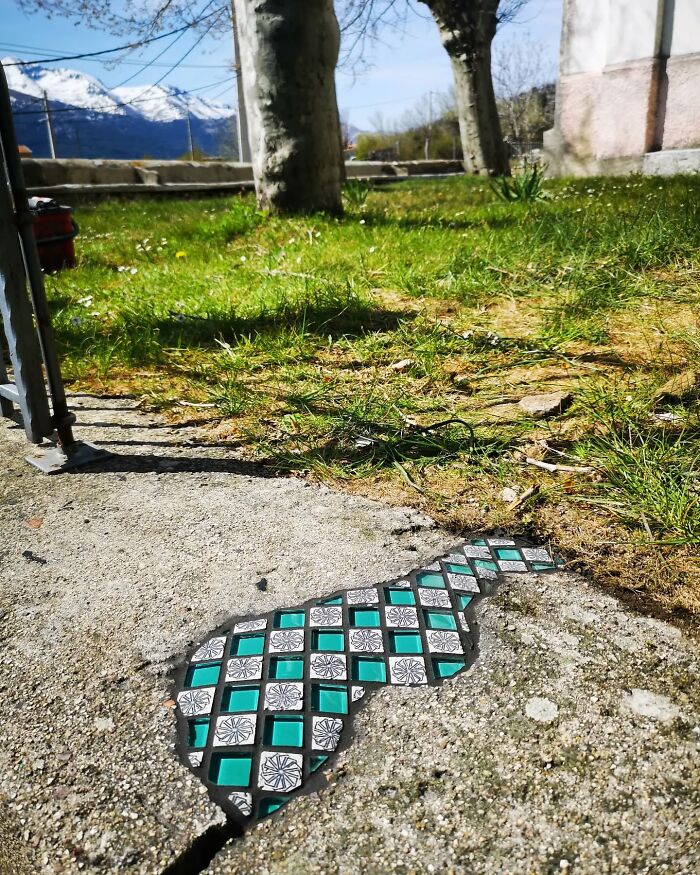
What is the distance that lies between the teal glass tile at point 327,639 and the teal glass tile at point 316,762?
262mm

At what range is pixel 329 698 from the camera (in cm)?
124

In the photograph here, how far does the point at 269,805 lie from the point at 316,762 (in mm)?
102

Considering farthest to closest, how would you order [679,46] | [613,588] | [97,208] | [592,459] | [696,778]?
[97,208]
[679,46]
[592,459]
[613,588]
[696,778]

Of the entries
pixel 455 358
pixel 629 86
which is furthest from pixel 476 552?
pixel 629 86

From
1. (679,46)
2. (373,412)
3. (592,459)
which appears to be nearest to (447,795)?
(592,459)

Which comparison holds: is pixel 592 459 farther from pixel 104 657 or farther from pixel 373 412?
pixel 104 657

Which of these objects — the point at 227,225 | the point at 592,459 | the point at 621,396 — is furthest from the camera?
the point at 227,225

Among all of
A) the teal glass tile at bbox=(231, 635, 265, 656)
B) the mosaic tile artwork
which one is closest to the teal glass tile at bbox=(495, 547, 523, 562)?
the mosaic tile artwork

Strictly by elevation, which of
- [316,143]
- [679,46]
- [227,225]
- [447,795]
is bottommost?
[447,795]

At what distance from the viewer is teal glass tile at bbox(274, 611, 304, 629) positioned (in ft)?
4.65

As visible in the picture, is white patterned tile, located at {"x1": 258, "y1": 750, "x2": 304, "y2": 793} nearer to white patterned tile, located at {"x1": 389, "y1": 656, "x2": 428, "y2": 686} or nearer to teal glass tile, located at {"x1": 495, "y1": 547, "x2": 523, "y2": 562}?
white patterned tile, located at {"x1": 389, "y1": 656, "x2": 428, "y2": 686}

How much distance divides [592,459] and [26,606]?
1.55 meters

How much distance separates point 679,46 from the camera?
28.8 ft

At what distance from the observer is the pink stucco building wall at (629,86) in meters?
8.73
